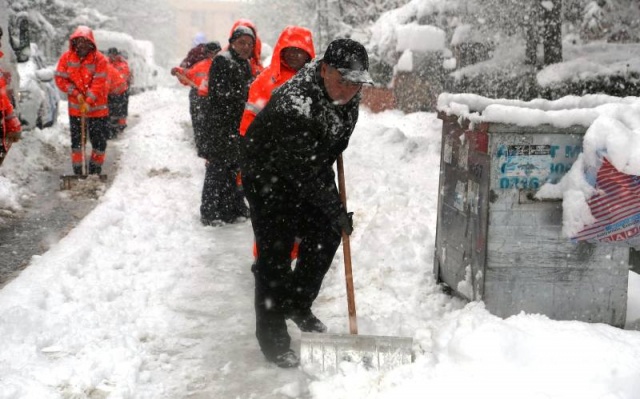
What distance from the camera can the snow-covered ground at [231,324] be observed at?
315 cm

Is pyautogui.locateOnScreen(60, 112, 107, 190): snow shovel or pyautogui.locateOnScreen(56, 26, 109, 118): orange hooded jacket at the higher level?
pyautogui.locateOnScreen(56, 26, 109, 118): orange hooded jacket

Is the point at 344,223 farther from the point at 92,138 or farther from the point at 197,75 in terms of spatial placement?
the point at 92,138

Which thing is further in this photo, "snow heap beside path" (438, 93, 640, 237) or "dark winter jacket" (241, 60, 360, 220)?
"snow heap beside path" (438, 93, 640, 237)

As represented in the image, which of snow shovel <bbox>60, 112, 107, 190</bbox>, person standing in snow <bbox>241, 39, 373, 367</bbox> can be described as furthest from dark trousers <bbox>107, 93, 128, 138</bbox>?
person standing in snow <bbox>241, 39, 373, 367</bbox>

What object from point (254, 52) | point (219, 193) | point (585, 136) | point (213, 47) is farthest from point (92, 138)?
point (585, 136)

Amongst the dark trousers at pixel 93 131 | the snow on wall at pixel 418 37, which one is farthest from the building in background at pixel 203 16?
the dark trousers at pixel 93 131

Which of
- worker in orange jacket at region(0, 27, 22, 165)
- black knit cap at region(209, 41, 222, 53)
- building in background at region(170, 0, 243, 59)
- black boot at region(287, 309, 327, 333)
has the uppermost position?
building in background at region(170, 0, 243, 59)

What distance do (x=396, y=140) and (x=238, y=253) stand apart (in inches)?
196

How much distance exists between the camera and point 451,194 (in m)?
4.39

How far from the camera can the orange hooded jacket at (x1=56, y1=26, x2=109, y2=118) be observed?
8688 millimetres

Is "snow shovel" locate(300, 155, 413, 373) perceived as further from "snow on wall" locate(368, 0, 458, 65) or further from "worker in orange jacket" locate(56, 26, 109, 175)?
"snow on wall" locate(368, 0, 458, 65)

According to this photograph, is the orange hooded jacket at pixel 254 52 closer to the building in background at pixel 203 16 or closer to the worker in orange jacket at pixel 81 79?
the worker in orange jacket at pixel 81 79

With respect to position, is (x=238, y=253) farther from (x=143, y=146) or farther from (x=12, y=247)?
(x=143, y=146)

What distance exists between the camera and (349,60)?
323 centimetres
